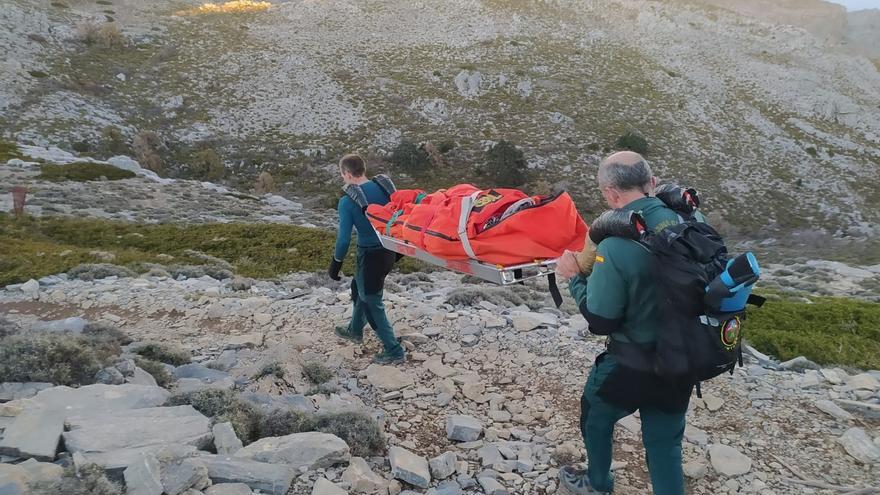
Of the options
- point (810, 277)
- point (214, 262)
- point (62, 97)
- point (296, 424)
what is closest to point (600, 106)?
point (810, 277)

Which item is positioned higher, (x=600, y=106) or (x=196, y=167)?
(x=600, y=106)

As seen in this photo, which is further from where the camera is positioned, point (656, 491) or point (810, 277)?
point (810, 277)

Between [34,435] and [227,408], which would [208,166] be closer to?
[227,408]

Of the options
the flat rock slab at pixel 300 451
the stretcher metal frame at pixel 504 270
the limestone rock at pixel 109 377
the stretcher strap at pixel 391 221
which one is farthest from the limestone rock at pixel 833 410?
the limestone rock at pixel 109 377

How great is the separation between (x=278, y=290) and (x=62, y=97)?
30510 millimetres

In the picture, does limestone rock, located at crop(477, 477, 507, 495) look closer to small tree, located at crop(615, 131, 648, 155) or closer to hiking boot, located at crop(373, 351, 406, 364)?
hiking boot, located at crop(373, 351, 406, 364)

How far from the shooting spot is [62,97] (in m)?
31.5

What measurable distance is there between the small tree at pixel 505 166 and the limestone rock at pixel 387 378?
24038 mm

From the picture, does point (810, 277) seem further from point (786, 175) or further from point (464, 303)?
point (786, 175)

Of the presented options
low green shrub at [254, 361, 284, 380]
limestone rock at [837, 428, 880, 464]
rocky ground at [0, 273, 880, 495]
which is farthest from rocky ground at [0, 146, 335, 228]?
limestone rock at [837, 428, 880, 464]

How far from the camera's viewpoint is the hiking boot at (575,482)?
12.9 ft

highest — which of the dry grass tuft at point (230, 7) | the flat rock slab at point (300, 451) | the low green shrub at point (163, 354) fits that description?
the dry grass tuft at point (230, 7)

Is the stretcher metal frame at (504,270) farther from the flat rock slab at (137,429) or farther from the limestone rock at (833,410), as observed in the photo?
the limestone rock at (833,410)

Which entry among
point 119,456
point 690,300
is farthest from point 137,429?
point 690,300
